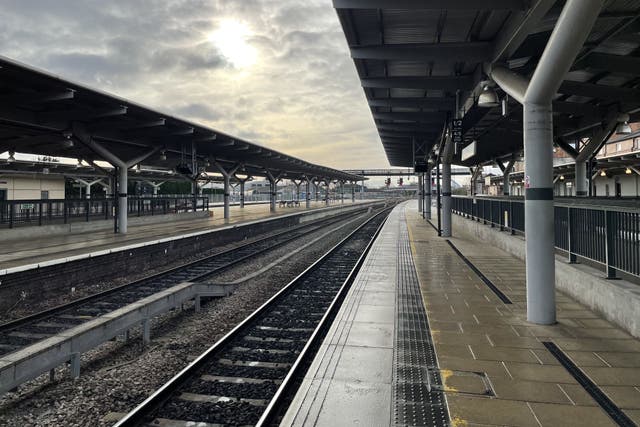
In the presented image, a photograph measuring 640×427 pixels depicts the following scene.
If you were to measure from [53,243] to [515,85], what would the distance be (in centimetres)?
1655

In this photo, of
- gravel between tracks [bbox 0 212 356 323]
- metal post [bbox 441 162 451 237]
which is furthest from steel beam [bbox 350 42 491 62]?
metal post [bbox 441 162 451 237]

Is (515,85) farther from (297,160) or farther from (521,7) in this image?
(297,160)

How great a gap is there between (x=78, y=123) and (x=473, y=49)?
15.0 meters

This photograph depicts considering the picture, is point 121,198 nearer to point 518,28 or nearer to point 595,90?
point 518,28

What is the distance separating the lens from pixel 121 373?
17.6 feet

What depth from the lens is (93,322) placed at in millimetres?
5793

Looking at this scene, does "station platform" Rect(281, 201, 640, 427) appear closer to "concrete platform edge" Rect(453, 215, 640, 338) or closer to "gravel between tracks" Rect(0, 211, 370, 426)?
"concrete platform edge" Rect(453, 215, 640, 338)

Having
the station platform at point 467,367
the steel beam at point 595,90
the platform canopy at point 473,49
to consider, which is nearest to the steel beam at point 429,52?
the platform canopy at point 473,49

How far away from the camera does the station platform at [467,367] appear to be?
350cm

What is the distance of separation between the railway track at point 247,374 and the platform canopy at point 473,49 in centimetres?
591

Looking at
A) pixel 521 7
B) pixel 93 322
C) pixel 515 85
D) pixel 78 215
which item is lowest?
pixel 93 322

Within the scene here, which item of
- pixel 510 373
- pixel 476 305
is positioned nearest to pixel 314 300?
pixel 476 305

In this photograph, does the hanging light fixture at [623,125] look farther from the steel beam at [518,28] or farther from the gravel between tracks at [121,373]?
the gravel between tracks at [121,373]

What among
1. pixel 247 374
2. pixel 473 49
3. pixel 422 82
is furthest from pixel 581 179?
pixel 247 374
